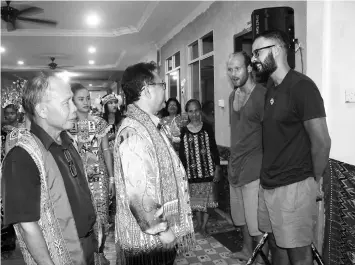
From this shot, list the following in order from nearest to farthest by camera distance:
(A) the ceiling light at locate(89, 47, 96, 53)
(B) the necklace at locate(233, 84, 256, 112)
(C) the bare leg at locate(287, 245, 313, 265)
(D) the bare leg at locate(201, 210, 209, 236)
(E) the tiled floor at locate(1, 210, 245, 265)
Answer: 1. (C) the bare leg at locate(287, 245, 313, 265)
2. (B) the necklace at locate(233, 84, 256, 112)
3. (E) the tiled floor at locate(1, 210, 245, 265)
4. (D) the bare leg at locate(201, 210, 209, 236)
5. (A) the ceiling light at locate(89, 47, 96, 53)

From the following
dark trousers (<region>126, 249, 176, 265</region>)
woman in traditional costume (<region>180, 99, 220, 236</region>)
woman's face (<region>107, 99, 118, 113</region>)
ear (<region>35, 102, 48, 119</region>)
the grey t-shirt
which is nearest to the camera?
ear (<region>35, 102, 48, 119</region>)

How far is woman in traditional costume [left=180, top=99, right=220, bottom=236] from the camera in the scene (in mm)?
3398

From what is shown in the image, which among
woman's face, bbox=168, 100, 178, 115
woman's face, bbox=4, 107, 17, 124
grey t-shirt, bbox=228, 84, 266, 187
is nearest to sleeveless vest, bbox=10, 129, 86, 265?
grey t-shirt, bbox=228, 84, 266, 187

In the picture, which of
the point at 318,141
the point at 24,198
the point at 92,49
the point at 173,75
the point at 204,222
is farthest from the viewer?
the point at 92,49

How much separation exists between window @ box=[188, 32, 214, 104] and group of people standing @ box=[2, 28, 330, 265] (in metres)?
2.78

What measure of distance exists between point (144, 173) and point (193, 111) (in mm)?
2194

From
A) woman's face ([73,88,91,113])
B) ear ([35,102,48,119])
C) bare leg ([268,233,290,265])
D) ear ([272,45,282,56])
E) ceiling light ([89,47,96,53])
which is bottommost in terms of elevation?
bare leg ([268,233,290,265])

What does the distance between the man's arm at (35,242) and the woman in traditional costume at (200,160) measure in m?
2.39

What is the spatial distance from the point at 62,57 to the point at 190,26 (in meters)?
6.38

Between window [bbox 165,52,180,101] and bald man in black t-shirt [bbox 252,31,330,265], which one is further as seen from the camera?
window [bbox 165,52,180,101]

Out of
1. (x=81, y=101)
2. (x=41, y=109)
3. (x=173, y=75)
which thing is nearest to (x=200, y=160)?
(x=81, y=101)

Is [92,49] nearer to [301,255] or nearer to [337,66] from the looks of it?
[337,66]

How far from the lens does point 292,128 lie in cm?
177

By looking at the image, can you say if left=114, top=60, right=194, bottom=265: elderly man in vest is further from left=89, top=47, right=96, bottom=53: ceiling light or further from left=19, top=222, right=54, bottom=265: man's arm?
left=89, top=47, right=96, bottom=53: ceiling light
